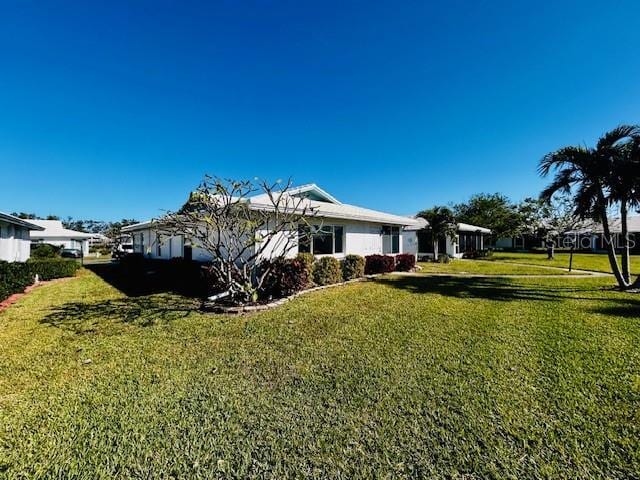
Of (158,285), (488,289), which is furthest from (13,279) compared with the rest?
(488,289)

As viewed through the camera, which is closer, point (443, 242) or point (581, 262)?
point (581, 262)

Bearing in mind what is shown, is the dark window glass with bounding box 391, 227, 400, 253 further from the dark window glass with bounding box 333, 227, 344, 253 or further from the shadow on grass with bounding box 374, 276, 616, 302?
the dark window glass with bounding box 333, 227, 344, 253

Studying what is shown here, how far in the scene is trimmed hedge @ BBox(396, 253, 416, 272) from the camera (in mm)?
16734

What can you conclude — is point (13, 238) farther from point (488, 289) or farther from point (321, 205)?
point (488, 289)

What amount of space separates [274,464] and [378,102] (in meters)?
17.8

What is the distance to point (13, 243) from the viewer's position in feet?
53.2

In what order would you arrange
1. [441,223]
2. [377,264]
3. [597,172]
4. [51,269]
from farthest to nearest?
[441,223] < [51,269] < [377,264] < [597,172]

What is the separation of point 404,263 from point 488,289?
5.75m

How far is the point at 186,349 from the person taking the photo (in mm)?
5406

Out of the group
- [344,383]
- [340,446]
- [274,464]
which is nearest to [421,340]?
[344,383]

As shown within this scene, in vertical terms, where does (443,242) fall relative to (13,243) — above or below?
below

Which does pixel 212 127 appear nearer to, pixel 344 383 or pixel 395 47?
pixel 395 47

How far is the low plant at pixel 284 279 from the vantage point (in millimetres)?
9844

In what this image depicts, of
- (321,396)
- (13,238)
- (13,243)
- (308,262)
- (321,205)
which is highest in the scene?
(321,205)
